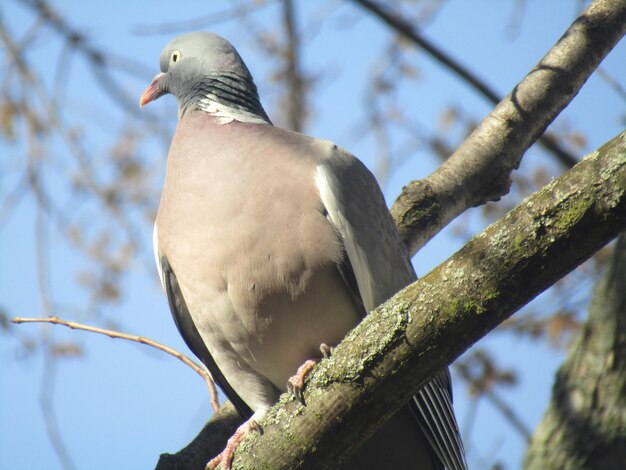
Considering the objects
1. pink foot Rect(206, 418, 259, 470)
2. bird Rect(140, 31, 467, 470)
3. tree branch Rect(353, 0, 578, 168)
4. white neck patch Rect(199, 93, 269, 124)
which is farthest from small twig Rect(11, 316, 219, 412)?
tree branch Rect(353, 0, 578, 168)

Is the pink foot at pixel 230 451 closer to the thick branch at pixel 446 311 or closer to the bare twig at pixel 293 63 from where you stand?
the thick branch at pixel 446 311

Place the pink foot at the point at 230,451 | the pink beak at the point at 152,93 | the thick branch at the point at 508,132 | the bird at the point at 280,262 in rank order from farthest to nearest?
1. the pink beak at the point at 152,93
2. the thick branch at the point at 508,132
3. the bird at the point at 280,262
4. the pink foot at the point at 230,451

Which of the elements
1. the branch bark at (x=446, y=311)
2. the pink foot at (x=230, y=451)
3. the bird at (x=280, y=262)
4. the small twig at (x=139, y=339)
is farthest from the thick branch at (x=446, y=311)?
the small twig at (x=139, y=339)

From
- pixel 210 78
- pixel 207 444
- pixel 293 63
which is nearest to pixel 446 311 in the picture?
pixel 207 444

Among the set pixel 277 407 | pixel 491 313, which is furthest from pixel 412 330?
pixel 277 407

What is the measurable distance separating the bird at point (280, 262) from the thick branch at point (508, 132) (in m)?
0.31

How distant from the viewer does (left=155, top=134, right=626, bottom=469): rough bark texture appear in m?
1.75

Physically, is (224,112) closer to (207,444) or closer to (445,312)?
(207,444)

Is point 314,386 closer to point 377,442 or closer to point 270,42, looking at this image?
point 377,442

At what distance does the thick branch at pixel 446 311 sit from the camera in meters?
1.75

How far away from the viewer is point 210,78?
368cm

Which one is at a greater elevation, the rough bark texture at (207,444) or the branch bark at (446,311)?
the rough bark texture at (207,444)

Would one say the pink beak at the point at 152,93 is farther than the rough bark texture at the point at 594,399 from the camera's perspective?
Yes

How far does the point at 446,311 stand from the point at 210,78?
7.03 feet
